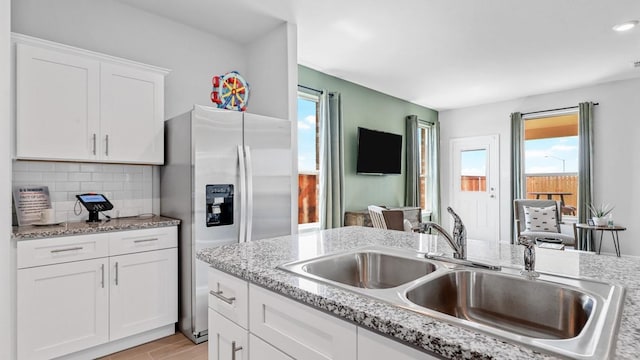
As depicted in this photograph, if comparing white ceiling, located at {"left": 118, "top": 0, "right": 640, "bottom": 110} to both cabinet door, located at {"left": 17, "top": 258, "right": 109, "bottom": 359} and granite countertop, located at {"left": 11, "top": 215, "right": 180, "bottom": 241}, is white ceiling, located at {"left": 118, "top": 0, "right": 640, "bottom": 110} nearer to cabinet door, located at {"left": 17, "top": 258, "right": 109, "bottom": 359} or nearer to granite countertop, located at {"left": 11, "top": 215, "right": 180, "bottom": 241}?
granite countertop, located at {"left": 11, "top": 215, "right": 180, "bottom": 241}

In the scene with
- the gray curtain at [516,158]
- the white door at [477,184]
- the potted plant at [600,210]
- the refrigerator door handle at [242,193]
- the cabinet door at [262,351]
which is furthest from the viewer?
the white door at [477,184]

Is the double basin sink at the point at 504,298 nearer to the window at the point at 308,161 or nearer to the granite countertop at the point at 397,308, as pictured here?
the granite countertop at the point at 397,308

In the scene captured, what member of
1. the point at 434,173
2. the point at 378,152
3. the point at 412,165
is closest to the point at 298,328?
the point at 378,152

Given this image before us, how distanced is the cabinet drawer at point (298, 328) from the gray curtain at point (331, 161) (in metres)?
3.26

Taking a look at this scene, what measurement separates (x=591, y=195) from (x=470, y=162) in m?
2.00

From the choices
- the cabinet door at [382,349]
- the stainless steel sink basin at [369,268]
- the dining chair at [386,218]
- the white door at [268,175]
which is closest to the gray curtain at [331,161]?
the dining chair at [386,218]

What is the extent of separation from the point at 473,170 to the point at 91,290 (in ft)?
20.9

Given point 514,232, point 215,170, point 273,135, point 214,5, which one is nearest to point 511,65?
point 514,232

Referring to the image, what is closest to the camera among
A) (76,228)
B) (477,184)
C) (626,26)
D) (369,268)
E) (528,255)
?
(528,255)

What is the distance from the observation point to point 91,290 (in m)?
2.26

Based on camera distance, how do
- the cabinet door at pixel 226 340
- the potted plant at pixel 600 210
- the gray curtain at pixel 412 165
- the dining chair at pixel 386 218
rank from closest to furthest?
1. the cabinet door at pixel 226 340
2. the dining chair at pixel 386 218
3. the potted plant at pixel 600 210
4. the gray curtain at pixel 412 165

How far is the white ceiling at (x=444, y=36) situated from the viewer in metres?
2.95

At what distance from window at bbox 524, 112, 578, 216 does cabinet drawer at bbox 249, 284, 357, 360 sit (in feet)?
20.2

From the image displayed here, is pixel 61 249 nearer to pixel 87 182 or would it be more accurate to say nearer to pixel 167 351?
pixel 87 182
